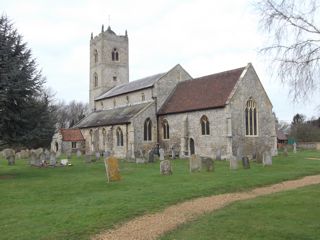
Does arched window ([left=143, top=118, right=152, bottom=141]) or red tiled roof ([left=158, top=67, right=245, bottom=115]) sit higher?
red tiled roof ([left=158, top=67, right=245, bottom=115])

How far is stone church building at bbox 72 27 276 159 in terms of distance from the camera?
31.5 metres

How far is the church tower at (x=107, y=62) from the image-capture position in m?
55.8

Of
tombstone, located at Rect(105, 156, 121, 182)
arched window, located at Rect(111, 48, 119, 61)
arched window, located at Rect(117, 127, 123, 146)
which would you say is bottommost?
tombstone, located at Rect(105, 156, 121, 182)

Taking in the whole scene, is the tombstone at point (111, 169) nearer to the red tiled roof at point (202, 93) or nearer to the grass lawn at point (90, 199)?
the grass lawn at point (90, 199)

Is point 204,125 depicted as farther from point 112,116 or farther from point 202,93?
point 112,116

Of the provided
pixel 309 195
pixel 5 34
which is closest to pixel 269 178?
pixel 309 195

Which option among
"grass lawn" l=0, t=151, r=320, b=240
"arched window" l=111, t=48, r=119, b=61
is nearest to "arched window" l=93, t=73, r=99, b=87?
"arched window" l=111, t=48, r=119, b=61

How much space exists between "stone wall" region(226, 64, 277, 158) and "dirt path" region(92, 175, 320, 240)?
55.3 feet

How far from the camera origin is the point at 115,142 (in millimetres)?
39250

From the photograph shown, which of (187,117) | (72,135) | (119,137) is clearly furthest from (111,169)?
(72,135)

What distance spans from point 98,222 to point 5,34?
1536 centimetres

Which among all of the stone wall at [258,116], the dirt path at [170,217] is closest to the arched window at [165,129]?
the stone wall at [258,116]

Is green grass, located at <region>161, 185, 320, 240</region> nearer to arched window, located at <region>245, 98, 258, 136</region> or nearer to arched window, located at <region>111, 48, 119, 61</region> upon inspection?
arched window, located at <region>245, 98, 258, 136</region>

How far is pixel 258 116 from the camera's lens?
33.1 metres
